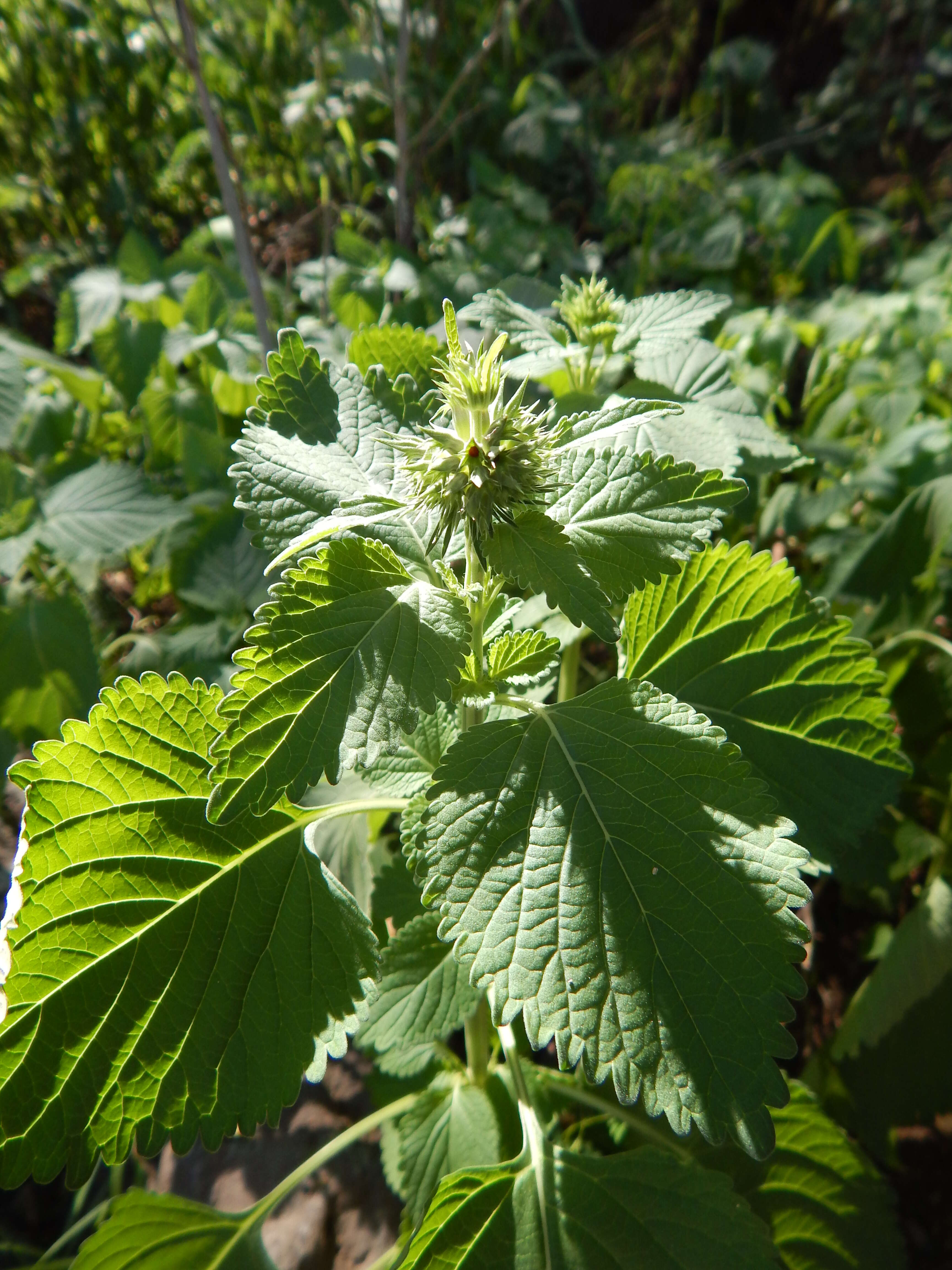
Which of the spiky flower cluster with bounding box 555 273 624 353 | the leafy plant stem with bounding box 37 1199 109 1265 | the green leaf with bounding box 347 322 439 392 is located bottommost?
the leafy plant stem with bounding box 37 1199 109 1265

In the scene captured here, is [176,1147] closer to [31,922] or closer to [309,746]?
[31,922]

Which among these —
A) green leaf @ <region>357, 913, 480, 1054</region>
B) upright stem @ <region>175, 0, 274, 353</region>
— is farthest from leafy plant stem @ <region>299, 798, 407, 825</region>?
upright stem @ <region>175, 0, 274, 353</region>

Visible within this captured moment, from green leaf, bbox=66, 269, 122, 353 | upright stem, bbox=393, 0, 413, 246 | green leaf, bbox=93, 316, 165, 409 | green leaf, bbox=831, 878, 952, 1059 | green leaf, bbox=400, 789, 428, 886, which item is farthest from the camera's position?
green leaf, bbox=66, 269, 122, 353

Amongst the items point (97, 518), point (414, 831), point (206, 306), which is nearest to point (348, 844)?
point (414, 831)

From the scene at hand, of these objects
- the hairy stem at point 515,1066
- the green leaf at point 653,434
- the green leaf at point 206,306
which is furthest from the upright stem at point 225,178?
the hairy stem at point 515,1066

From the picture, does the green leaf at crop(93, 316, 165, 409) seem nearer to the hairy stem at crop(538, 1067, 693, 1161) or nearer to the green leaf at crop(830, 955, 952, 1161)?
the hairy stem at crop(538, 1067, 693, 1161)

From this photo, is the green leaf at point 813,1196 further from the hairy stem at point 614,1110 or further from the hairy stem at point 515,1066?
the hairy stem at point 515,1066
